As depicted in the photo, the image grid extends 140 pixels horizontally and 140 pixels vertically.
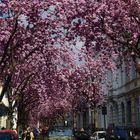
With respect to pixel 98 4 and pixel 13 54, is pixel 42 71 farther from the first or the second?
pixel 98 4

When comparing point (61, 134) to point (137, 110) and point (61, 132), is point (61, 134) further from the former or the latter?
point (137, 110)

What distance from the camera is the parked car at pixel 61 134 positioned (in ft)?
108

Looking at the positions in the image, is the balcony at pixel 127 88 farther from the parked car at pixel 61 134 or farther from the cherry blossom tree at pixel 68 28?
the cherry blossom tree at pixel 68 28

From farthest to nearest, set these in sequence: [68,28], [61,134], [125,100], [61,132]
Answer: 1. [125,100]
2. [61,132]
3. [61,134]
4. [68,28]

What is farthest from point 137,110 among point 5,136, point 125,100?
point 5,136

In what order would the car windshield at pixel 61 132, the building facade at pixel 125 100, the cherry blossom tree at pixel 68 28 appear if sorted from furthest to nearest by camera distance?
the building facade at pixel 125 100, the car windshield at pixel 61 132, the cherry blossom tree at pixel 68 28

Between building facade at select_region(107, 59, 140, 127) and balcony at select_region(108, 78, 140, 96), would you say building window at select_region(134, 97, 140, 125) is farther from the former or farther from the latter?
balcony at select_region(108, 78, 140, 96)

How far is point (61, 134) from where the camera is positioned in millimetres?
33219

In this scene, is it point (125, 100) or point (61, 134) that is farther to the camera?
point (125, 100)

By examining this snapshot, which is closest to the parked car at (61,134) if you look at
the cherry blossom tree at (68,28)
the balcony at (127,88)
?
the cherry blossom tree at (68,28)

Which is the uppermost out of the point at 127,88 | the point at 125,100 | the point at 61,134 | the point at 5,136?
the point at 127,88

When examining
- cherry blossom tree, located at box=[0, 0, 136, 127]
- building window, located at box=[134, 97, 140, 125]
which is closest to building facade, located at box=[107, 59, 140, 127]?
building window, located at box=[134, 97, 140, 125]

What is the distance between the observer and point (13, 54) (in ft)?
84.0

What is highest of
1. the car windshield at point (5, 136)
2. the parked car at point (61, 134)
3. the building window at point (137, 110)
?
the building window at point (137, 110)
